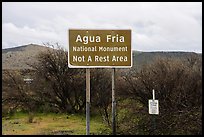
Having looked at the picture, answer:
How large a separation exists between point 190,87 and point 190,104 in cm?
100

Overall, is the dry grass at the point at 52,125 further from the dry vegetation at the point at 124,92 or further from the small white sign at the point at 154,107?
the small white sign at the point at 154,107

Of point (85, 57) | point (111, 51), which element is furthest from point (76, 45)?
point (111, 51)

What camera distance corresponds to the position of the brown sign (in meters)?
7.40

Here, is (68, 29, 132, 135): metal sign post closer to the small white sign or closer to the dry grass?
the small white sign

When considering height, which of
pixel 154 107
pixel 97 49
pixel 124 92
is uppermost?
pixel 97 49

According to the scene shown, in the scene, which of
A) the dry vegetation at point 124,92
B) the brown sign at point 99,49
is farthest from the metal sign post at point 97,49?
the dry vegetation at point 124,92

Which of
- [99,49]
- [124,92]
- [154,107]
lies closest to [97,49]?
[99,49]

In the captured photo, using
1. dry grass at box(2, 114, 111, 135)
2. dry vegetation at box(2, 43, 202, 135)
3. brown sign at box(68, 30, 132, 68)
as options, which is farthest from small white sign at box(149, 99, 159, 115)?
Result: dry grass at box(2, 114, 111, 135)

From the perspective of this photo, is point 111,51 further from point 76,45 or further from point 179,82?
point 179,82

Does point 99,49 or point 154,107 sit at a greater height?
point 99,49

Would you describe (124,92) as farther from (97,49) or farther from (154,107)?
(97,49)

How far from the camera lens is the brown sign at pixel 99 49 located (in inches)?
291

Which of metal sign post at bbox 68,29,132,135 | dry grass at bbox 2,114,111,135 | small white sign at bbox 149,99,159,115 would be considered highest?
metal sign post at bbox 68,29,132,135

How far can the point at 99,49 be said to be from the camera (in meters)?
7.56
